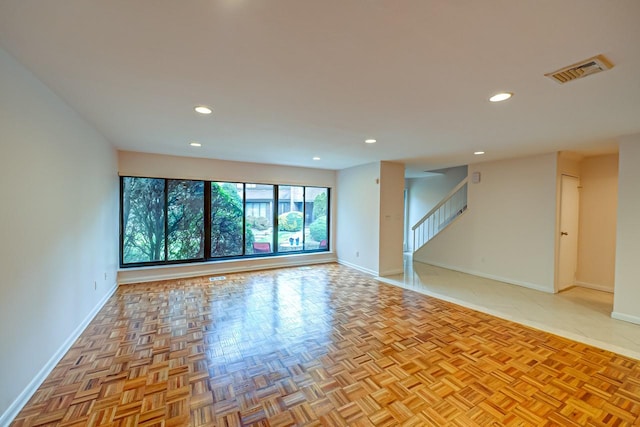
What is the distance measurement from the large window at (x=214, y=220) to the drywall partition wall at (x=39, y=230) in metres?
1.78

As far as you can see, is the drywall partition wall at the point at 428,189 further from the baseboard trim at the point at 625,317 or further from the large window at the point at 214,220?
the baseboard trim at the point at 625,317

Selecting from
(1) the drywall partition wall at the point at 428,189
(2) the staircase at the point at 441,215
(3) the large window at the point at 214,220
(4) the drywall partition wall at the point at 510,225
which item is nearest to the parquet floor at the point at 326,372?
(3) the large window at the point at 214,220

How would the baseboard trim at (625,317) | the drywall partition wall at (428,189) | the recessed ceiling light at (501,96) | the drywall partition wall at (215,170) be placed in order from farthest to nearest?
the drywall partition wall at (428,189)
the drywall partition wall at (215,170)
the baseboard trim at (625,317)
the recessed ceiling light at (501,96)

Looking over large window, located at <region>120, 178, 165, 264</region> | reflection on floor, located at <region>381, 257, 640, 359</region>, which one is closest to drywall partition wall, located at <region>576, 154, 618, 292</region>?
reflection on floor, located at <region>381, 257, 640, 359</region>

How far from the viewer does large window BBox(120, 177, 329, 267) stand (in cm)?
496

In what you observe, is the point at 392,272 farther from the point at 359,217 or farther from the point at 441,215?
the point at 441,215

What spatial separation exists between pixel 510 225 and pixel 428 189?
131 inches

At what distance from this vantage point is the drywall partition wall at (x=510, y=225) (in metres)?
4.48

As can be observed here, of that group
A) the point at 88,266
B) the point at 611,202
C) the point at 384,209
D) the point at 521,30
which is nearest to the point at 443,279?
the point at 384,209

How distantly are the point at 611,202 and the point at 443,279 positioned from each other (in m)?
3.10

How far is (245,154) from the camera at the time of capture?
4.85m

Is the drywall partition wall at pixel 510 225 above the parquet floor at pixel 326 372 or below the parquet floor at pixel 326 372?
above

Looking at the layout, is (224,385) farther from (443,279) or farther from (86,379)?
(443,279)

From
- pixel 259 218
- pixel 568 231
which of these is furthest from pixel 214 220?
pixel 568 231
